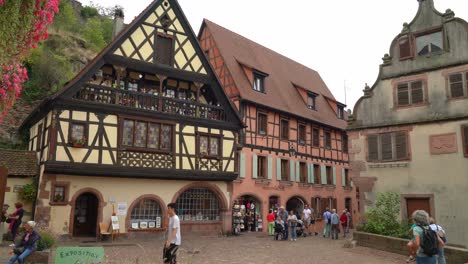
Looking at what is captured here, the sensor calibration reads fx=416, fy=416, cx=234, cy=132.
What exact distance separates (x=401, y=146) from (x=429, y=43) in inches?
182

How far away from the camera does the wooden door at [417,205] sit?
16984 mm

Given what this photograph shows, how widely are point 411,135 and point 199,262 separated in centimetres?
1091

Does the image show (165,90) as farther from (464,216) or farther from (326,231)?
(464,216)

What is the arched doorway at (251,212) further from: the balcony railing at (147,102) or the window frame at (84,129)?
the window frame at (84,129)

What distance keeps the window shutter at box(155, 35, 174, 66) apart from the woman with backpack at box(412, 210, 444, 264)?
600 inches

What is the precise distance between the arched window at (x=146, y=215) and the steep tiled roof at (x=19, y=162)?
4.58 meters

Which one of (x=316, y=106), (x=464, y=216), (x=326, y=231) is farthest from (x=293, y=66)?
(x=464, y=216)

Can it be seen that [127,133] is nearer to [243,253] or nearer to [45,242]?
[45,242]

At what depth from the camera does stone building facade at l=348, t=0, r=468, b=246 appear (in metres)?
16.6

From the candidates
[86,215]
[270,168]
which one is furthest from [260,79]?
[86,215]

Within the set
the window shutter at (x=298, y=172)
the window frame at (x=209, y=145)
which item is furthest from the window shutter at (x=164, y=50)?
the window shutter at (x=298, y=172)

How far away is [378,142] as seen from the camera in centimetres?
1877

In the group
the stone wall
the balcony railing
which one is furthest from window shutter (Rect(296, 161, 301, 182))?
the stone wall

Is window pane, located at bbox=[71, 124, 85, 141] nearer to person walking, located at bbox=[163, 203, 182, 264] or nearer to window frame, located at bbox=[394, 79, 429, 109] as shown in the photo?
person walking, located at bbox=[163, 203, 182, 264]
